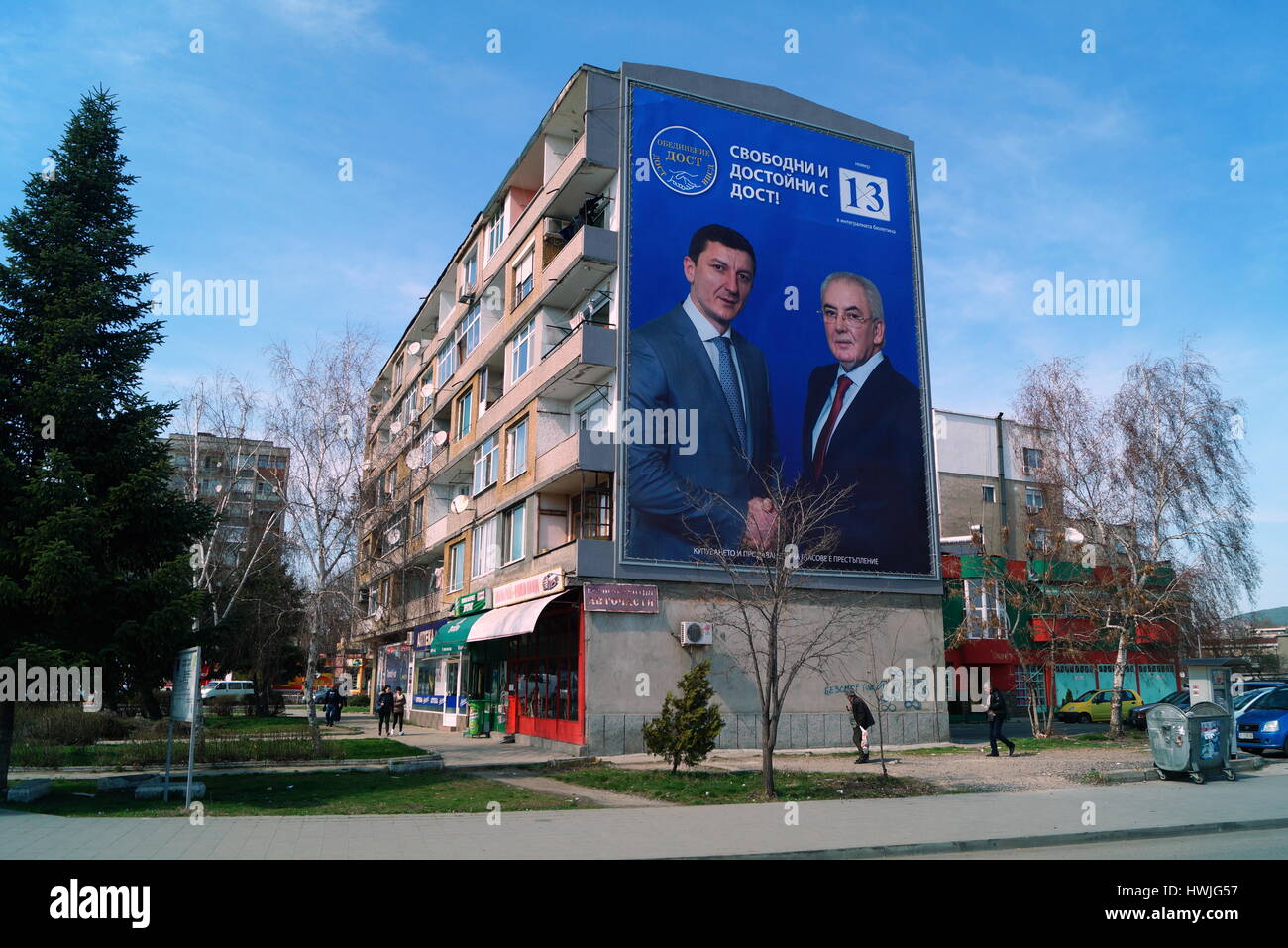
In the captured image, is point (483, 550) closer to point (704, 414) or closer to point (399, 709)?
point (399, 709)

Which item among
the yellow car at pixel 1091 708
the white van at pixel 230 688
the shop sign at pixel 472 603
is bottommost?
the white van at pixel 230 688

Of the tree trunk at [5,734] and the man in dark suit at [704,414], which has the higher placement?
the man in dark suit at [704,414]

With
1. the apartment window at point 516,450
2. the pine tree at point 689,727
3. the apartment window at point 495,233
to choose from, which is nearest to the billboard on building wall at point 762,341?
the apartment window at point 516,450

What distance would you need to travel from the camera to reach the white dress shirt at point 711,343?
27203 millimetres

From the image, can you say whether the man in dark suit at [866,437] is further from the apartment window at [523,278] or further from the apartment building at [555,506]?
the apartment window at [523,278]

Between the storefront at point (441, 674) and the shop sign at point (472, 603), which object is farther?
the storefront at point (441, 674)

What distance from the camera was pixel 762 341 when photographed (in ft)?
91.5

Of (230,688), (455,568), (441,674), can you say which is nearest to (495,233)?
(455,568)

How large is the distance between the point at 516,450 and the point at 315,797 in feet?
57.7

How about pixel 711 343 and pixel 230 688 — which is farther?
Answer: pixel 230 688

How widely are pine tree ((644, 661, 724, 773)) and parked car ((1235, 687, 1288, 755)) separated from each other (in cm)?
1573

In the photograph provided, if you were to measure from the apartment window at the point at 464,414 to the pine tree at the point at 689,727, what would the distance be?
73.2 ft

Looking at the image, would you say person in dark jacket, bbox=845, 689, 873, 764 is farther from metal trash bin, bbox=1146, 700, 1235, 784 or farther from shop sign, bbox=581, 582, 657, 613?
shop sign, bbox=581, 582, 657, 613

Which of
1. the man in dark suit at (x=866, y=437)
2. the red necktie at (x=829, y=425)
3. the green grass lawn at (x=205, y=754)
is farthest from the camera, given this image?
the man in dark suit at (x=866, y=437)
